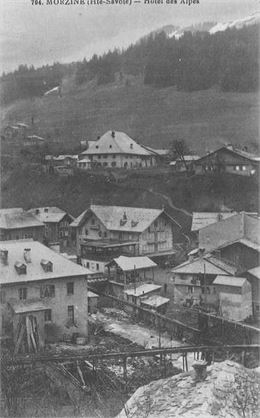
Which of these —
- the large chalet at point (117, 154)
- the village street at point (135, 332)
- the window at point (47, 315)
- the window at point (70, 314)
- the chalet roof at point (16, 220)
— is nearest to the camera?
the window at point (47, 315)

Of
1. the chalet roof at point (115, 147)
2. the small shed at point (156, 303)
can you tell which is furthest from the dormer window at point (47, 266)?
the chalet roof at point (115, 147)

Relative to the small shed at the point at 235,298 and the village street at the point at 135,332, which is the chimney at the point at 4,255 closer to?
the village street at the point at 135,332

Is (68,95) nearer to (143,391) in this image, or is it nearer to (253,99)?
(253,99)

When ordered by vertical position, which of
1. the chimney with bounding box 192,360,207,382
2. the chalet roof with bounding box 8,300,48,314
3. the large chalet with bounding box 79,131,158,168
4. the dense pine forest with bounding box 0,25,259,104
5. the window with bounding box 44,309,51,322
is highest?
the dense pine forest with bounding box 0,25,259,104

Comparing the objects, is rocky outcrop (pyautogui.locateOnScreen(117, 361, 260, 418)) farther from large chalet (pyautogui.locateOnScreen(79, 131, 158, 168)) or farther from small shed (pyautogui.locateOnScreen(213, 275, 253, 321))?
large chalet (pyautogui.locateOnScreen(79, 131, 158, 168))

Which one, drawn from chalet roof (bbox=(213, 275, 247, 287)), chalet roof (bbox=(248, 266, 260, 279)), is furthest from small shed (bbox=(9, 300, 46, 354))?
chalet roof (bbox=(248, 266, 260, 279))

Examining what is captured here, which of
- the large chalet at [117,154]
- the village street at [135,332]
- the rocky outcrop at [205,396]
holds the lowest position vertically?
the village street at [135,332]

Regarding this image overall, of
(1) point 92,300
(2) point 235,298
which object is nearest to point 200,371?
(2) point 235,298
